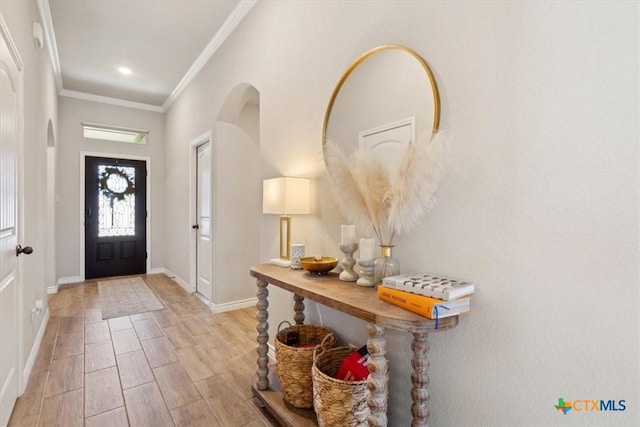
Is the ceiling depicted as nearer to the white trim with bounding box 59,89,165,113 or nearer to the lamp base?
the white trim with bounding box 59,89,165,113

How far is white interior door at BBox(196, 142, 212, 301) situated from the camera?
395 centimetres

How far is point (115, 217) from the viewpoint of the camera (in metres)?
5.40

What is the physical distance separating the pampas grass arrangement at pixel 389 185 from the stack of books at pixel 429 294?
0.25 meters

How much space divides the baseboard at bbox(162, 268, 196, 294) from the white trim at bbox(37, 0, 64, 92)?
3.20 m

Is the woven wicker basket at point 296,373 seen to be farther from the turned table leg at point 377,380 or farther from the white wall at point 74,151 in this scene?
the white wall at point 74,151

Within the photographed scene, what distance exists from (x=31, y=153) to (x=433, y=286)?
302 centimetres

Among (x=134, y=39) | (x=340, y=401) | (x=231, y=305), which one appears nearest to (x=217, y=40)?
(x=134, y=39)

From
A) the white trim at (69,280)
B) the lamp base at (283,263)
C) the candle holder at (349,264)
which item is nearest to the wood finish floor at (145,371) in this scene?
the lamp base at (283,263)

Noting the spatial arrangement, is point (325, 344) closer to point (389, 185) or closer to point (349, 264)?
point (349, 264)

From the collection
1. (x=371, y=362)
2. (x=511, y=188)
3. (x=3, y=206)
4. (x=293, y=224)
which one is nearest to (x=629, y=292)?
(x=511, y=188)

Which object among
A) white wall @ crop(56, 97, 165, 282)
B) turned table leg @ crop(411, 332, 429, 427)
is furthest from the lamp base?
white wall @ crop(56, 97, 165, 282)

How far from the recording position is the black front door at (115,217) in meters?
5.20

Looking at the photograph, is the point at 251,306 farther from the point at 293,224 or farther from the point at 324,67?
the point at 324,67

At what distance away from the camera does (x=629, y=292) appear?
887mm
